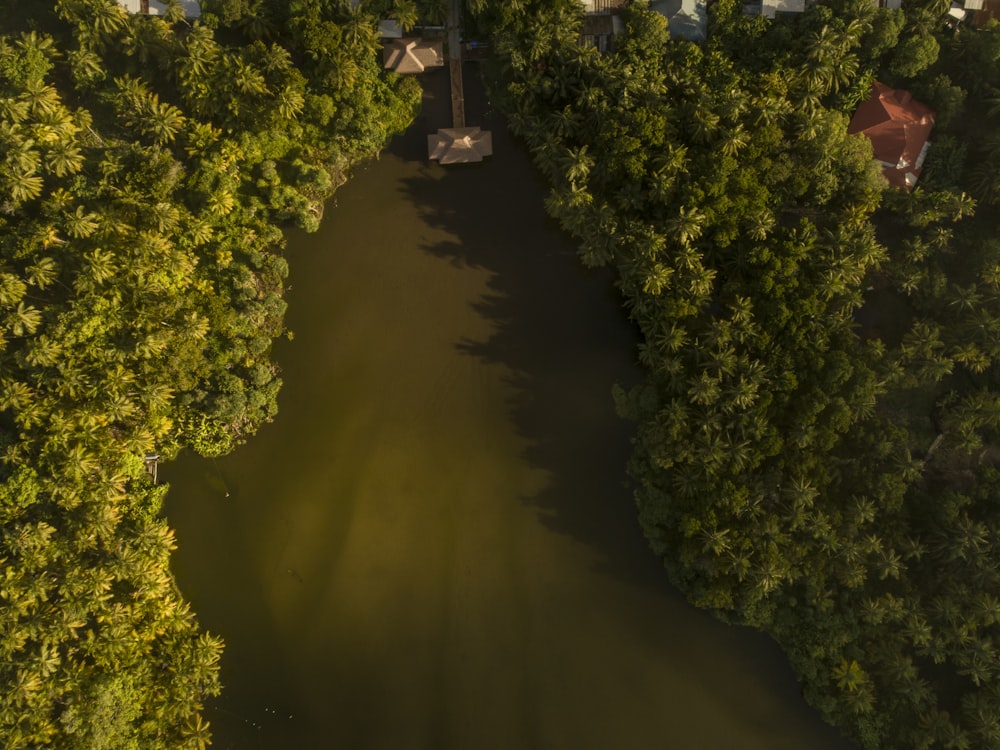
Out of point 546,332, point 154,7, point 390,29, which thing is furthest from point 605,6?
point 154,7

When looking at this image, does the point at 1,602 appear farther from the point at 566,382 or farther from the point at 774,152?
the point at 774,152

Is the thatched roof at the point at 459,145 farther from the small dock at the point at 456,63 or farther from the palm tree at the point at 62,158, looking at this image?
the palm tree at the point at 62,158

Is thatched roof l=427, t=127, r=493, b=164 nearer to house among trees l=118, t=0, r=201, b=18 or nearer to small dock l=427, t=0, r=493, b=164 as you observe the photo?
small dock l=427, t=0, r=493, b=164

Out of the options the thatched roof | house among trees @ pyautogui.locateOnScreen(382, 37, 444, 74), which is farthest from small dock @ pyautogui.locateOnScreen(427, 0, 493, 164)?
house among trees @ pyautogui.locateOnScreen(382, 37, 444, 74)

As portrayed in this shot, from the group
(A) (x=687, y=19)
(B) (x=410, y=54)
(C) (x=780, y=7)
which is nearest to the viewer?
(A) (x=687, y=19)

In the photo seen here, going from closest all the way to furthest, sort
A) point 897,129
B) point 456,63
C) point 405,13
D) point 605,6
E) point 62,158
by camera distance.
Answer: point 62,158
point 897,129
point 405,13
point 605,6
point 456,63

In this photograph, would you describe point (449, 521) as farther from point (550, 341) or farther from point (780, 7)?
point (780, 7)

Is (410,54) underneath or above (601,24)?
underneath
